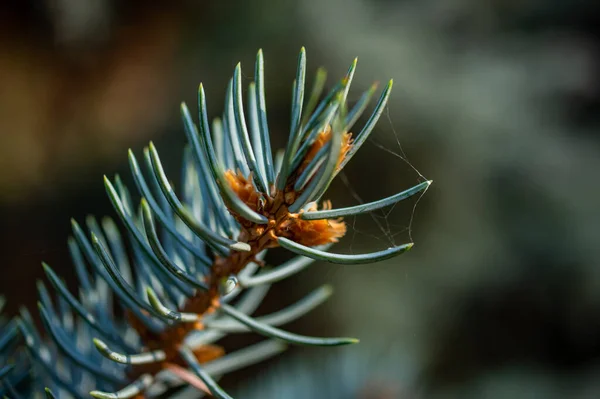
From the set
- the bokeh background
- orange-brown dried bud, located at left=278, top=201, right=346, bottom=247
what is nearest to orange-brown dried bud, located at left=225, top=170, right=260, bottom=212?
orange-brown dried bud, located at left=278, top=201, right=346, bottom=247

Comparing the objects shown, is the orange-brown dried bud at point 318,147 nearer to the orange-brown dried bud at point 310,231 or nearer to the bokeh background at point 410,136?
the orange-brown dried bud at point 310,231

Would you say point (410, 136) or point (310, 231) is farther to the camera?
point (410, 136)

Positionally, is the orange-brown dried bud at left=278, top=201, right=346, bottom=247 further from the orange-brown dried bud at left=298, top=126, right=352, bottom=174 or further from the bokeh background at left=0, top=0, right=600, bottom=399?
the bokeh background at left=0, top=0, right=600, bottom=399

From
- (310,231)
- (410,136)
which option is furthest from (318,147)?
(410,136)

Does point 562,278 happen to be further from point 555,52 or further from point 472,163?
point 555,52

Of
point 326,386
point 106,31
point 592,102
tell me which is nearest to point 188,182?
point 326,386

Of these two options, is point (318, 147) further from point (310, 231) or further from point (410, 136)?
point (410, 136)

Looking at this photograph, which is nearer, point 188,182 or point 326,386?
point 188,182

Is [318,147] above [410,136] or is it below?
above
